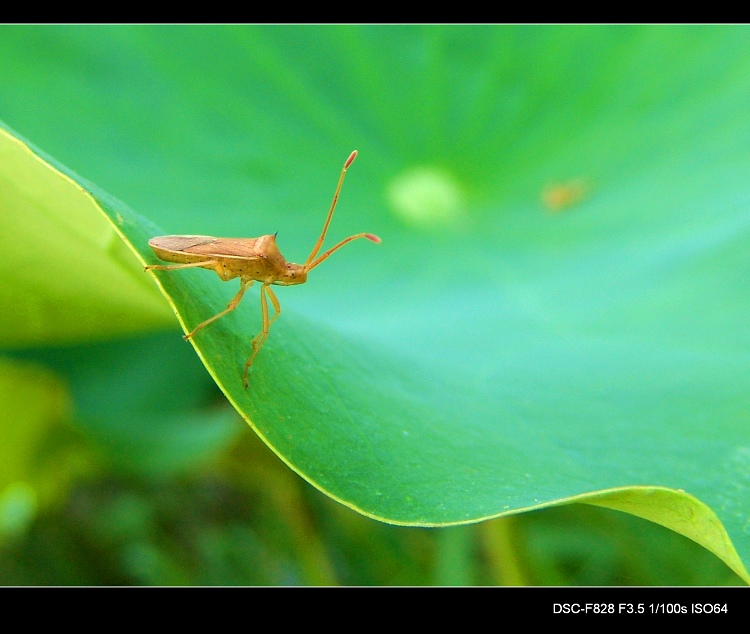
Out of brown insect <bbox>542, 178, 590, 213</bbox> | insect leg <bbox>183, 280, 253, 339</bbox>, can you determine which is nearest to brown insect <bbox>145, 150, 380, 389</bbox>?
insect leg <bbox>183, 280, 253, 339</bbox>

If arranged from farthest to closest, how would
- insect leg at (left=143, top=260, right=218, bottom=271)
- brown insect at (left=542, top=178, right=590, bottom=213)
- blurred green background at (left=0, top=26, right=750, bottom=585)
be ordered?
brown insect at (left=542, top=178, right=590, bottom=213) → blurred green background at (left=0, top=26, right=750, bottom=585) → insect leg at (left=143, top=260, right=218, bottom=271)

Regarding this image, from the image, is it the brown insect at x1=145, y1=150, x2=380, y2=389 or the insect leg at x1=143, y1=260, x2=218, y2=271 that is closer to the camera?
the insect leg at x1=143, y1=260, x2=218, y2=271

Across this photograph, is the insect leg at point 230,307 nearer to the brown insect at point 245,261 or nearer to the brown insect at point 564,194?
the brown insect at point 245,261

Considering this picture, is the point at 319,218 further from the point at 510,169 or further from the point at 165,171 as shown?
the point at 510,169

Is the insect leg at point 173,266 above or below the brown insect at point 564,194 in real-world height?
below

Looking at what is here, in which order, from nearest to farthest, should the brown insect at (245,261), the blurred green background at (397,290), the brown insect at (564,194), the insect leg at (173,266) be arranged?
the insect leg at (173,266)
the brown insect at (245,261)
the blurred green background at (397,290)
the brown insect at (564,194)

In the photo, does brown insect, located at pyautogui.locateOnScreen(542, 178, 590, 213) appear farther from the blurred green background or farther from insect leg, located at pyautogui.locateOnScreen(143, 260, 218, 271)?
insect leg, located at pyautogui.locateOnScreen(143, 260, 218, 271)

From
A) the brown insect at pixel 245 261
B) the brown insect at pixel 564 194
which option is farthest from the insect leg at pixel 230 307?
the brown insect at pixel 564 194

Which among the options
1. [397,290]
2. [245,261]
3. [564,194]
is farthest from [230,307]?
[564,194]

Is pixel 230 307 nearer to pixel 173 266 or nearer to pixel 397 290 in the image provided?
pixel 173 266
